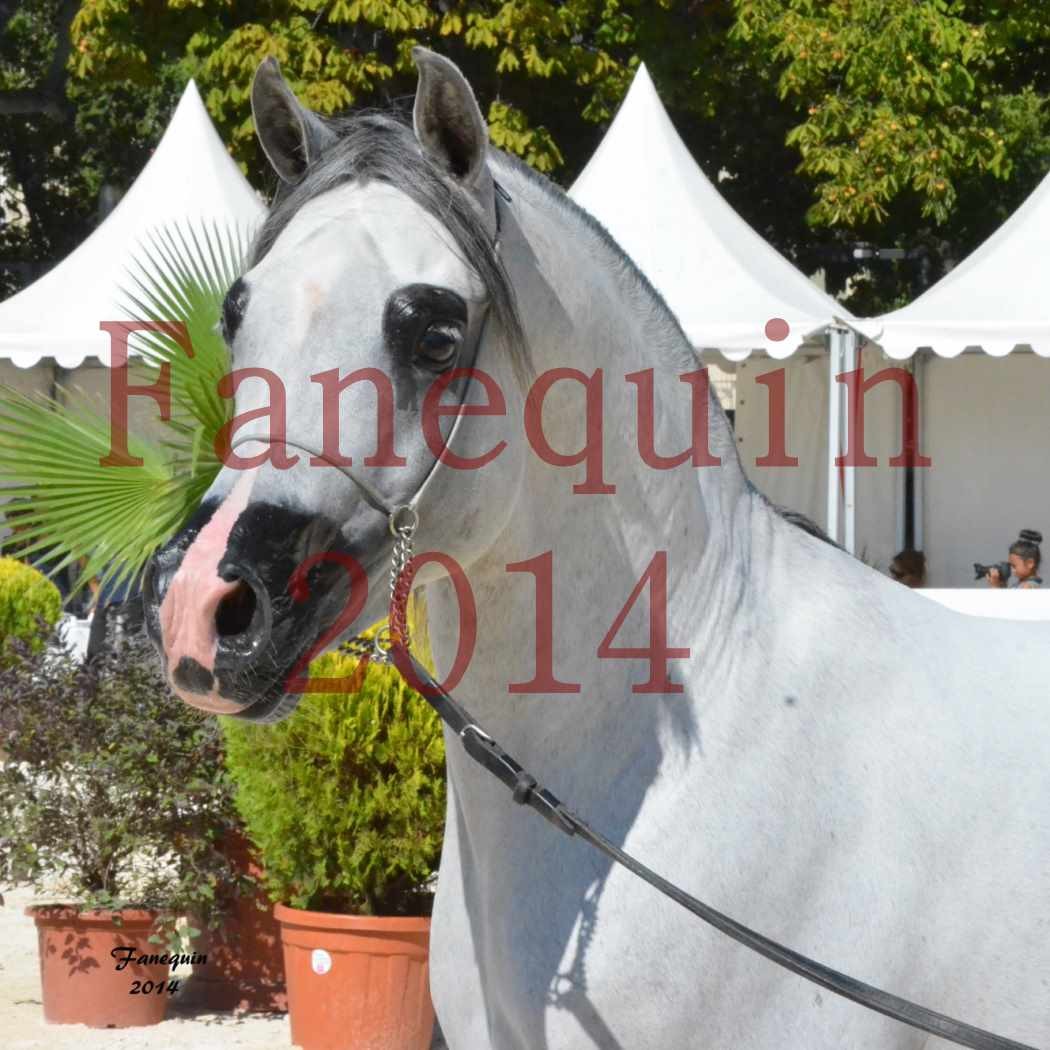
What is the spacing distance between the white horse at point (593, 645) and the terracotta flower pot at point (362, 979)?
2.39 meters

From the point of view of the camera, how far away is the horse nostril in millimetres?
1780

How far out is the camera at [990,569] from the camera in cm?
998

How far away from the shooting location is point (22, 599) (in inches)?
443

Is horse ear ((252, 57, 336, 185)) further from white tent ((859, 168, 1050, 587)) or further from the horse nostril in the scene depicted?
white tent ((859, 168, 1050, 587))

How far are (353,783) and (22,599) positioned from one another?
7395mm

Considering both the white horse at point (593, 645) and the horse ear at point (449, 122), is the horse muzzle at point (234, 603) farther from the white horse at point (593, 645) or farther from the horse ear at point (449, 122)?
the horse ear at point (449, 122)

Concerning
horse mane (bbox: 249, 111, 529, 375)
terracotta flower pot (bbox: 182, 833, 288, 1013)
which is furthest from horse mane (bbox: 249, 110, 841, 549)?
terracotta flower pot (bbox: 182, 833, 288, 1013)

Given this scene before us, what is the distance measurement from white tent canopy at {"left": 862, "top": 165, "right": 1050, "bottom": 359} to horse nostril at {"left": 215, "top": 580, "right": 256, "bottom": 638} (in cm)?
729

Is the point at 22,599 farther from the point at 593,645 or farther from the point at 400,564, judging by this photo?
the point at 400,564

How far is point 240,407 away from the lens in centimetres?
192

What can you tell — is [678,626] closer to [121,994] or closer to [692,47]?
[121,994]

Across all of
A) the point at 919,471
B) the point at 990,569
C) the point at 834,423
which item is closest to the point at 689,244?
the point at 834,423

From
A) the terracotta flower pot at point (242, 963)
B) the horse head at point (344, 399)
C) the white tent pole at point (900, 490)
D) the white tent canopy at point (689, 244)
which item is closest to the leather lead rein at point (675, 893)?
the horse head at point (344, 399)

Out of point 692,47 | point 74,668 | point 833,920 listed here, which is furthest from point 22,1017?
point 692,47
